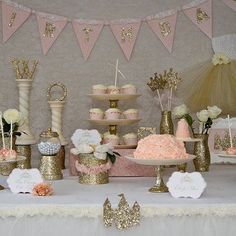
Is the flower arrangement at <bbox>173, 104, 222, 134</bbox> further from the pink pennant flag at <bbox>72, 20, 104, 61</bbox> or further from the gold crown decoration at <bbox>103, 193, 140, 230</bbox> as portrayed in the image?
the gold crown decoration at <bbox>103, 193, 140, 230</bbox>

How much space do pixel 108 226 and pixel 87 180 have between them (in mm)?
413

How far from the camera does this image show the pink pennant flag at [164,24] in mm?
2439

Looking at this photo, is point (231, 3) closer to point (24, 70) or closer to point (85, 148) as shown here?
point (24, 70)

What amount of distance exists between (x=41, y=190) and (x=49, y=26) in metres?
1.13

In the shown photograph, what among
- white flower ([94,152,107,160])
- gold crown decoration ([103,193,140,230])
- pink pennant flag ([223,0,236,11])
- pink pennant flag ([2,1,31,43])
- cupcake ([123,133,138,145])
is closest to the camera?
gold crown decoration ([103,193,140,230])

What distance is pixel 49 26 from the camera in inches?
95.0

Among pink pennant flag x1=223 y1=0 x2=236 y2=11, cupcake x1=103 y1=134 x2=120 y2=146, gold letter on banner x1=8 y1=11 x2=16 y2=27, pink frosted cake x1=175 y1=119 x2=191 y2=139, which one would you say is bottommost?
cupcake x1=103 y1=134 x2=120 y2=146

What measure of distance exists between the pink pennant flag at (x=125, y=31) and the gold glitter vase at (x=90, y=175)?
831mm

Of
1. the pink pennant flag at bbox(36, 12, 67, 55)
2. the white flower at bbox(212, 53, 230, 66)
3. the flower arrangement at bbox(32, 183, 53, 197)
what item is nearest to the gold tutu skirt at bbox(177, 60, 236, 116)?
the white flower at bbox(212, 53, 230, 66)

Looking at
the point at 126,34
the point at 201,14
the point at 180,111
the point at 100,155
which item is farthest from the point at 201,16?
the point at 100,155

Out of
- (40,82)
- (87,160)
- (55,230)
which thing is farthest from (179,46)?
(55,230)

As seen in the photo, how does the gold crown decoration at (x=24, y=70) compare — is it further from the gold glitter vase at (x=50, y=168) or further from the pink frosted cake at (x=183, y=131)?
the pink frosted cake at (x=183, y=131)

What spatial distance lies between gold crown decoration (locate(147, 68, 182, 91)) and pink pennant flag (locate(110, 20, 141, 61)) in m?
0.27

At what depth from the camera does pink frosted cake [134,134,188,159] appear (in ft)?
5.16
